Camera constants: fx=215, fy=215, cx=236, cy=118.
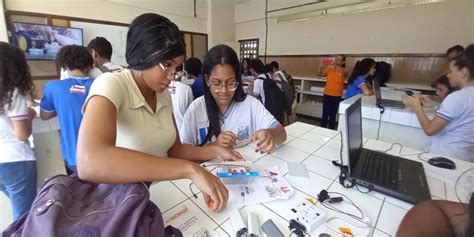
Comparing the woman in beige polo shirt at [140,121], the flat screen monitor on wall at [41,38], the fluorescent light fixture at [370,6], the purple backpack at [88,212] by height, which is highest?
the fluorescent light fixture at [370,6]

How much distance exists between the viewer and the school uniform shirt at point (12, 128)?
1182mm

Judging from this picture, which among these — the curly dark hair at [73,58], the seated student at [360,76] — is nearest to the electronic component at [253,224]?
the curly dark hair at [73,58]

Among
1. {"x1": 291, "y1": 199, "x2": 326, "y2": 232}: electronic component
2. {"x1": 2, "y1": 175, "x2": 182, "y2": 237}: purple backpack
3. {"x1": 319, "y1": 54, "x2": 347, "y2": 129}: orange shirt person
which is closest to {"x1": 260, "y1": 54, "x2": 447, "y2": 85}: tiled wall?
Answer: {"x1": 319, "y1": 54, "x2": 347, "y2": 129}: orange shirt person

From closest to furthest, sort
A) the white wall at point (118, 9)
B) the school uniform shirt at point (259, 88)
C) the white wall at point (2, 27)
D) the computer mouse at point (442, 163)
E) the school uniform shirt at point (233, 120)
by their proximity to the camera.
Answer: the computer mouse at point (442, 163)
the school uniform shirt at point (233, 120)
the school uniform shirt at point (259, 88)
the white wall at point (2, 27)
the white wall at point (118, 9)

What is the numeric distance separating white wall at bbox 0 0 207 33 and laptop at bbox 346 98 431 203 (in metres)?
4.82

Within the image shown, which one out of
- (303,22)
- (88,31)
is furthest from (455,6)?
(88,31)

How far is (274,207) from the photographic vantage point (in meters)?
0.69

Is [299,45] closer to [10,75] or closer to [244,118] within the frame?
[244,118]

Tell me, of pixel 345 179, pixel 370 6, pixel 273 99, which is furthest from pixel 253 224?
pixel 370 6

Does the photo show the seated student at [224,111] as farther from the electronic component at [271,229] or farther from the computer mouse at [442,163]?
the computer mouse at [442,163]

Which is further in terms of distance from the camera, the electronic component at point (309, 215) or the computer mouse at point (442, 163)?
the computer mouse at point (442, 163)

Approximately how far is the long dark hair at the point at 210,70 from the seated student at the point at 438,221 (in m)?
0.90

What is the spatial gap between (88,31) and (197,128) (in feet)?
13.4

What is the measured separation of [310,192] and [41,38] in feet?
15.4
